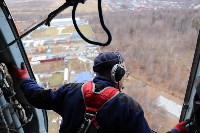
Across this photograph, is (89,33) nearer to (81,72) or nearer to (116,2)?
(116,2)

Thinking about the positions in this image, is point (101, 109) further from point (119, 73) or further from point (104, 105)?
point (119, 73)

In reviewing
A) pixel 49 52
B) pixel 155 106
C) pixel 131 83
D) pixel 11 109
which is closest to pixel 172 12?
pixel 131 83

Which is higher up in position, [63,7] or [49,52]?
[63,7]

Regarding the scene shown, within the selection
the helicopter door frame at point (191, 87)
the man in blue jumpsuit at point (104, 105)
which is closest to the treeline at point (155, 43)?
the helicopter door frame at point (191, 87)

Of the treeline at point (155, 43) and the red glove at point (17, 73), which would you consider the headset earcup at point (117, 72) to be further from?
the red glove at point (17, 73)

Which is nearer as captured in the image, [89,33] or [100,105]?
[100,105]

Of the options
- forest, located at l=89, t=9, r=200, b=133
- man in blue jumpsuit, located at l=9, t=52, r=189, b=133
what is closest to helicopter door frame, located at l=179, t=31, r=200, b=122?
forest, located at l=89, t=9, r=200, b=133
